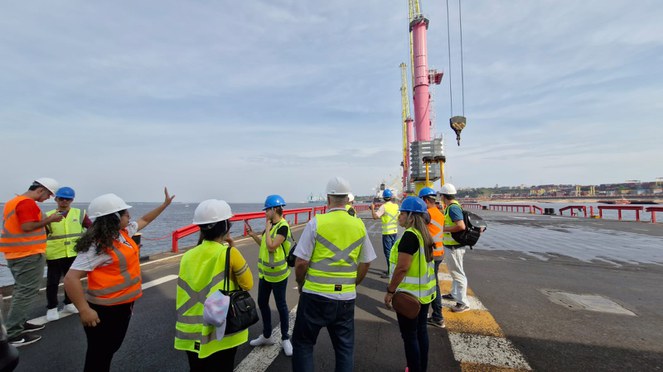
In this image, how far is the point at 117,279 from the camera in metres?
2.54

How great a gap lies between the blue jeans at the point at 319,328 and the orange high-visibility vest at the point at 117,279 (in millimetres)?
1493

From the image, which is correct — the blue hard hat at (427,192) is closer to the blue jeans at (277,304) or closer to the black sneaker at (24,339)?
the blue jeans at (277,304)

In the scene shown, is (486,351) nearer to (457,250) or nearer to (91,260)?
(457,250)

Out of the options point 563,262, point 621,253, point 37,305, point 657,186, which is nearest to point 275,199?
point 37,305

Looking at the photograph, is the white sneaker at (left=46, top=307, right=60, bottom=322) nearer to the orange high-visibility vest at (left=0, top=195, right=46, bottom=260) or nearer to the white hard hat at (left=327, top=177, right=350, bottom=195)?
the orange high-visibility vest at (left=0, top=195, right=46, bottom=260)

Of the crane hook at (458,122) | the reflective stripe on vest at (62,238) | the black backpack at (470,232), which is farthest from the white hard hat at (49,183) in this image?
the crane hook at (458,122)

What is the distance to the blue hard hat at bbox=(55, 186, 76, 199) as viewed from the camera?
4383mm

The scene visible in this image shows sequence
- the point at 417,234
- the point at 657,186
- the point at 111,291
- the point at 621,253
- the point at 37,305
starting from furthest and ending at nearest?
1. the point at 657,186
2. the point at 621,253
3. the point at 37,305
4. the point at 417,234
5. the point at 111,291

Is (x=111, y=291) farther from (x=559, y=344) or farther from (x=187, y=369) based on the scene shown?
(x=559, y=344)

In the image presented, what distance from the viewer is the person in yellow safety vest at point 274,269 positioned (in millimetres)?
3568

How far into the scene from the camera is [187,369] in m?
3.21

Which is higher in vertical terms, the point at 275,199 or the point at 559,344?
the point at 275,199

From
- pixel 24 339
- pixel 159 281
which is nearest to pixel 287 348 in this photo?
pixel 24 339

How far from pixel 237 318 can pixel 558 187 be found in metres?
221
